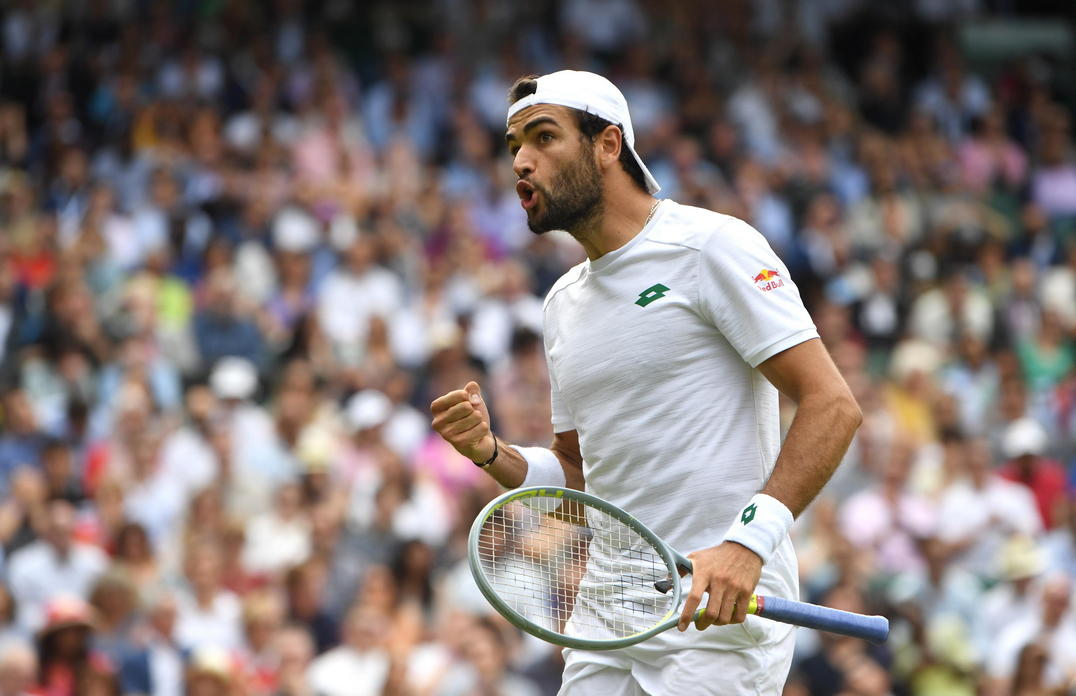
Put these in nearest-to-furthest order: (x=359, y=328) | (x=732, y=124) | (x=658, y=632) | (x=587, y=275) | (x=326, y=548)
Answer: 1. (x=658, y=632)
2. (x=587, y=275)
3. (x=326, y=548)
4. (x=359, y=328)
5. (x=732, y=124)

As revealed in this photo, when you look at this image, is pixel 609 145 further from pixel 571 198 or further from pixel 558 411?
pixel 558 411

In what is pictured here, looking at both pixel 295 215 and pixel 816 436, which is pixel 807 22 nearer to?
pixel 295 215

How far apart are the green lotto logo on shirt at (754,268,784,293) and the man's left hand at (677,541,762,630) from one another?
62 cm

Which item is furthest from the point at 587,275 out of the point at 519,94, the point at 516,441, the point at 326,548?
Answer: the point at 516,441

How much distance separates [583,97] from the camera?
4.02 metres

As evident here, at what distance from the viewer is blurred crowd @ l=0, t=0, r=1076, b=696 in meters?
8.69

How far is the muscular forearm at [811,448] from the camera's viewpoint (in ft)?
11.9

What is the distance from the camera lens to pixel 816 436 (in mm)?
3646

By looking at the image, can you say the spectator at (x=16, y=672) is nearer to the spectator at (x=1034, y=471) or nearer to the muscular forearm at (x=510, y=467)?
the muscular forearm at (x=510, y=467)

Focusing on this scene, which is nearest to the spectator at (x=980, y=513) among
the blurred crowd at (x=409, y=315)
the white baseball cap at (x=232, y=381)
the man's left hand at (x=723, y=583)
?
the blurred crowd at (x=409, y=315)

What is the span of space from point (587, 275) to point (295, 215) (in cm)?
796

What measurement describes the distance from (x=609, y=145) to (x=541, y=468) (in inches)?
34.6

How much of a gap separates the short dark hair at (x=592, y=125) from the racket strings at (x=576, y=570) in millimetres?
850

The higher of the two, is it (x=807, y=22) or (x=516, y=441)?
(x=807, y=22)
